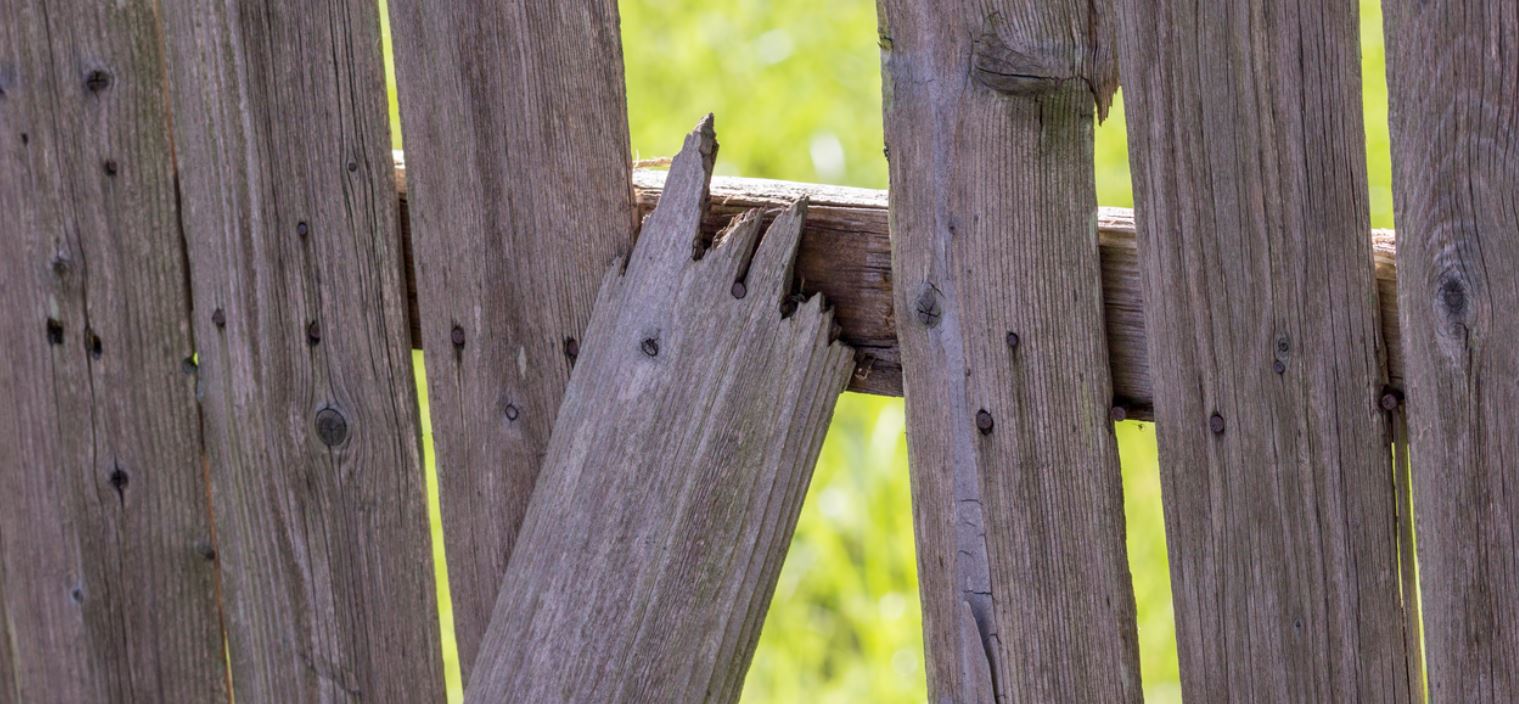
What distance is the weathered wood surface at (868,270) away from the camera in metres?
1.36

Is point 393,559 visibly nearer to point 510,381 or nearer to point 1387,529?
point 510,381

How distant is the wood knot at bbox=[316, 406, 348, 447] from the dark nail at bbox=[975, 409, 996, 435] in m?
0.84

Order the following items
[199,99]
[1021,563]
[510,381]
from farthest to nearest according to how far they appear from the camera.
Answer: [199,99] < [510,381] < [1021,563]

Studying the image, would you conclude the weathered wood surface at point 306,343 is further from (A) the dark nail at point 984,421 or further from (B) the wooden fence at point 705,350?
(A) the dark nail at point 984,421

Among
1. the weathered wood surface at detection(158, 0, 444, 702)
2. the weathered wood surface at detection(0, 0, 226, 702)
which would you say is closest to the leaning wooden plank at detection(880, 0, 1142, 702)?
the weathered wood surface at detection(158, 0, 444, 702)

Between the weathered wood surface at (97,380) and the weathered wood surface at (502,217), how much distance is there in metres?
0.43

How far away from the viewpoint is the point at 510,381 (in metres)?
1.67

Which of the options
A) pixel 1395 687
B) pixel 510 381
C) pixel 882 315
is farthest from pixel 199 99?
pixel 1395 687

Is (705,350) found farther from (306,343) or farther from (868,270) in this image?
(306,343)

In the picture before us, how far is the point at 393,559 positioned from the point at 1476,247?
1.30m

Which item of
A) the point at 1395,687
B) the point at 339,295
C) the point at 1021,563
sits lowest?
the point at 1395,687

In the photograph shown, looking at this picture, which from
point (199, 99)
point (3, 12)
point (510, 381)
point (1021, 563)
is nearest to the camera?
point (1021, 563)

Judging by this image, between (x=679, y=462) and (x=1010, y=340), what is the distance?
0.41m

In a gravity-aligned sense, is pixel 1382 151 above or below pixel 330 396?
above
